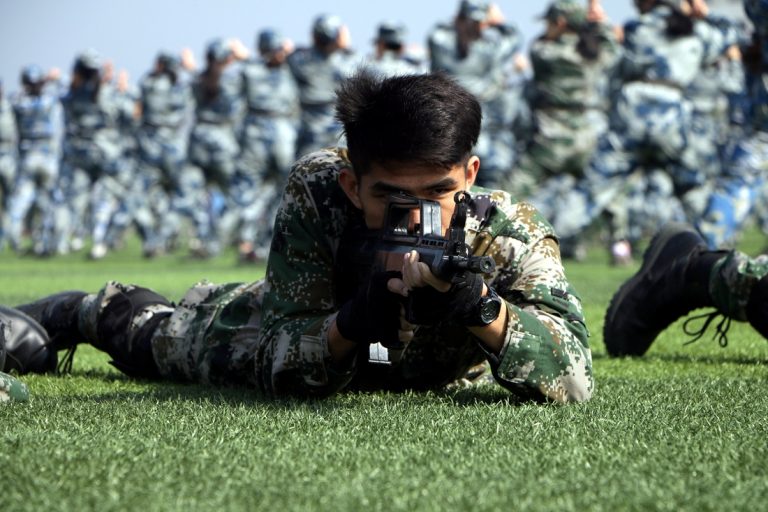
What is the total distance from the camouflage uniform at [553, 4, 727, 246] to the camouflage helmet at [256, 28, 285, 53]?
6.12 meters

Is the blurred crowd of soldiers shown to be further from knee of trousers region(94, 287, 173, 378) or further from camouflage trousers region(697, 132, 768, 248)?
knee of trousers region(94, 287, 173, 378)

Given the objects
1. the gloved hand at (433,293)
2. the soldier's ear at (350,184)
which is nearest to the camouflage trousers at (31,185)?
the soldier's ear at (350,184)

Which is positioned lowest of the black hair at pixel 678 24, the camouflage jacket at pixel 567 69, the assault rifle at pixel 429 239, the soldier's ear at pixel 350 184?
the assault rifle at pixel 429 239

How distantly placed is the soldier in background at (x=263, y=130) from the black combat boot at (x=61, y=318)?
12.1 metres

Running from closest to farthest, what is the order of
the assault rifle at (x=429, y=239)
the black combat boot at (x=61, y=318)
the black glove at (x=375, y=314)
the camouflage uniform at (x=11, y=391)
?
the assault rifle at (x=429, y=239) < the black glove at (x=375, y=314) < the camouflage uniform at (x=11, y=391) < the black combat boot at (x=61, y=318)

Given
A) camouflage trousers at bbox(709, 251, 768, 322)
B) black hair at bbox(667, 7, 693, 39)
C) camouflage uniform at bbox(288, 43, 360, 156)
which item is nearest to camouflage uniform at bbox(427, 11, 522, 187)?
camouflage uniform at bbox(288, 43, 360, 156)

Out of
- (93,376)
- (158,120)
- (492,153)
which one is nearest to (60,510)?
(93,376)

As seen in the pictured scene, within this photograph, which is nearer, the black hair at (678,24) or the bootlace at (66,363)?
the bootlace at (66,363)

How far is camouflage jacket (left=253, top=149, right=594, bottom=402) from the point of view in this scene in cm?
304

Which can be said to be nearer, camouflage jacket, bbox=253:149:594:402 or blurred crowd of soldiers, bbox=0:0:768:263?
camouflage jacket, bbox=253:149:594:402

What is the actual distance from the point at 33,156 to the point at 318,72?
6.55 meters

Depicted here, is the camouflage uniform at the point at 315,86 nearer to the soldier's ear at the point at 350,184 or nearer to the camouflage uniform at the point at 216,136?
the camouflage uniform at the point at 216,136

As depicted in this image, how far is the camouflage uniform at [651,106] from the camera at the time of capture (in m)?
11.4

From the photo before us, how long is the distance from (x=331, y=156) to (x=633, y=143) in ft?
29.4
